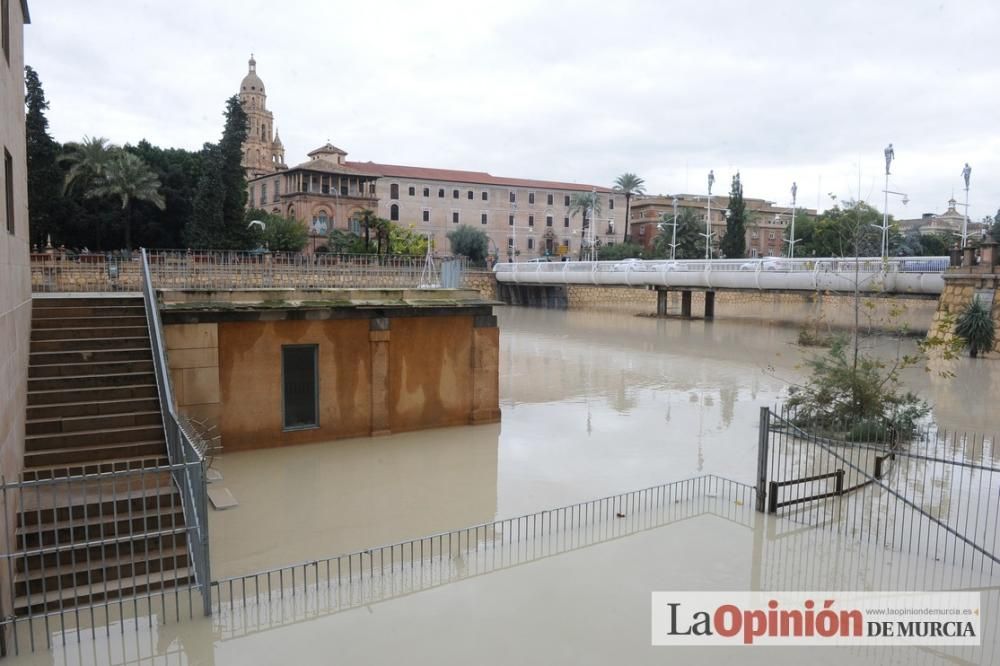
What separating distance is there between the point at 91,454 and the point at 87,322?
3327 millimetres

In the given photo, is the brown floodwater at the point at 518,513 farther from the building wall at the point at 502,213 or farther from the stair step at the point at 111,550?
the building wall at the point at 502,213

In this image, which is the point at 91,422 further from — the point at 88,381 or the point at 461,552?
the point at 461,552

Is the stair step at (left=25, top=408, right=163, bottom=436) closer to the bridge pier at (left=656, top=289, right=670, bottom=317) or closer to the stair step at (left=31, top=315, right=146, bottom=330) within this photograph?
the stair step at (left=31, top=315, right=146, bottom=330)

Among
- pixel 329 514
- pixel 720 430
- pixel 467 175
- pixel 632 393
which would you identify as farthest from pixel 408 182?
pixel 329 514

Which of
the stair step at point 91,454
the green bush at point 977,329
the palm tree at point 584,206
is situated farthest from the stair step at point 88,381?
the palm tree at point 584,206

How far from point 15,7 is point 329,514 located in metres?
8.84

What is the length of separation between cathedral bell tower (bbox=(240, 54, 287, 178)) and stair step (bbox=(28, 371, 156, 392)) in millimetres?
80485

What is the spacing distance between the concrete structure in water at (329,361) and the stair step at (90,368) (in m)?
1.78

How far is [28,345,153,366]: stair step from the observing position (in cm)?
1148

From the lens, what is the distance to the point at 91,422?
10680 mm

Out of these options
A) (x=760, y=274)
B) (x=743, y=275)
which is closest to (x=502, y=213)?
(x=743, y=275)

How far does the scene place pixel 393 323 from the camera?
16.2 m

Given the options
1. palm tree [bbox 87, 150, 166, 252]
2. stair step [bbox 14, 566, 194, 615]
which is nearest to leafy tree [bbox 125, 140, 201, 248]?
palm tree [bbox 87, 150, 166, 252]

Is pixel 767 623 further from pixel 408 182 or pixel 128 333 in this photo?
pixel 408 182
